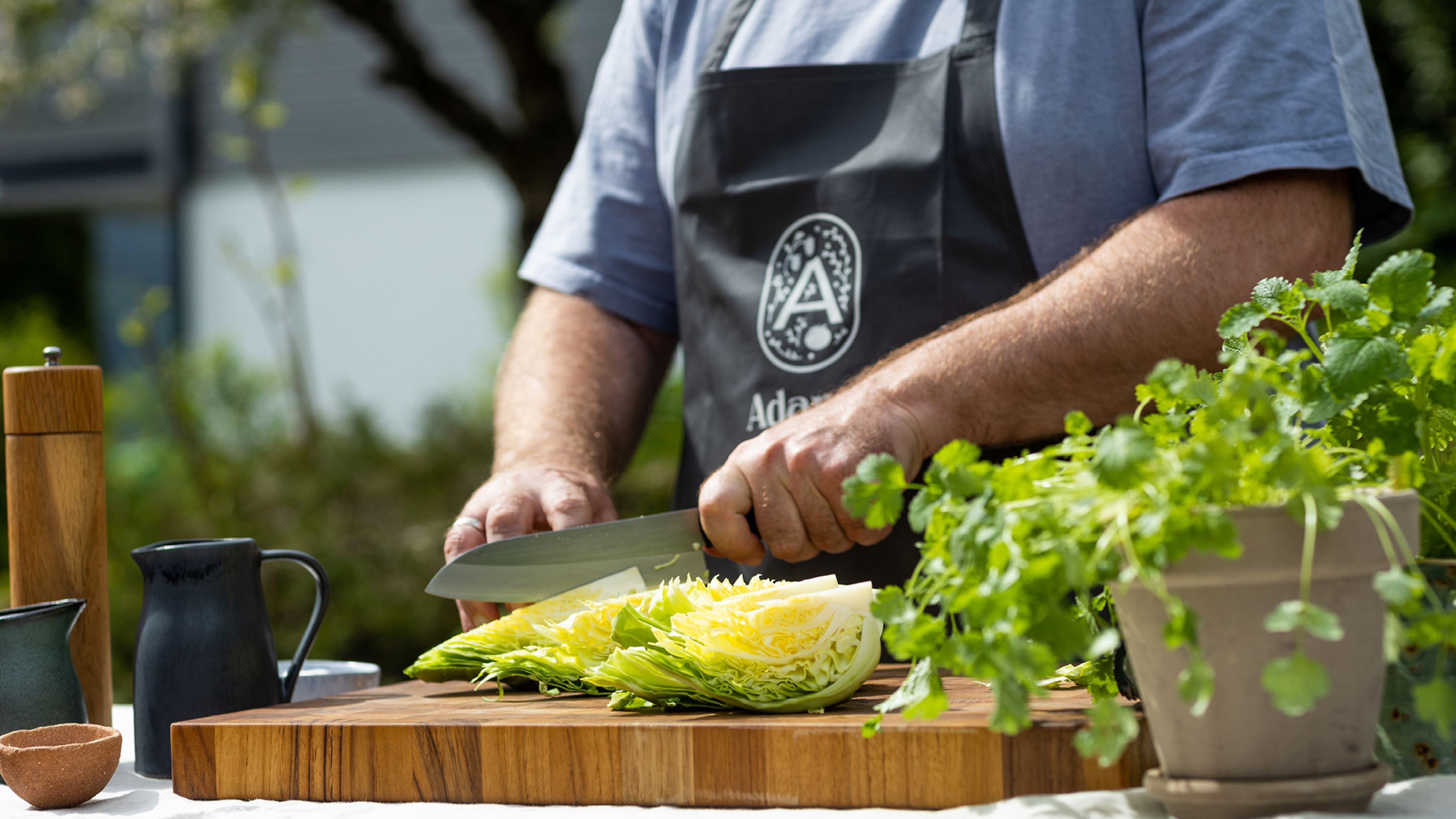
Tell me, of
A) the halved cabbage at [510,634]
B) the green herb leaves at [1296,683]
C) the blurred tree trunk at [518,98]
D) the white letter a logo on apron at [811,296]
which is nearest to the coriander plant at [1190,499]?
the green herb leaves at [1296,683]

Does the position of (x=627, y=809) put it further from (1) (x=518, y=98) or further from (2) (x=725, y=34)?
(1) (x=518, y=98)

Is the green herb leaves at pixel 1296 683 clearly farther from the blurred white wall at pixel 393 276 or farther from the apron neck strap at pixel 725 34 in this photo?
the blurred white wall at pixel 393 276

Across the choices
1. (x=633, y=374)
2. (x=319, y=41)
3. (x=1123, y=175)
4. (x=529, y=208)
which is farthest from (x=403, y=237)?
(x=1123, y=175)

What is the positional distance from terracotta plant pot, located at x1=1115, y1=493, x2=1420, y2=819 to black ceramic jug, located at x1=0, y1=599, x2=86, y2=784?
3.71 feet

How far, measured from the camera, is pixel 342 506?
6.72 m

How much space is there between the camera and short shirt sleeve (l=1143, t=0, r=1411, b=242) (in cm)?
167

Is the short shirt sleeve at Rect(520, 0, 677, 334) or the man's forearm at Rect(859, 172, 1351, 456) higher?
the short shirt sleeve at Rect(520, 0, 677, 334)

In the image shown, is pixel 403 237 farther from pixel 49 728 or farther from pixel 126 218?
pixel 49 728

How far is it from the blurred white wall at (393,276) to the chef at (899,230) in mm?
8833

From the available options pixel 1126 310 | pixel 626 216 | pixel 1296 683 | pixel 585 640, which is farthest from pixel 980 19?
pixel 1296 683

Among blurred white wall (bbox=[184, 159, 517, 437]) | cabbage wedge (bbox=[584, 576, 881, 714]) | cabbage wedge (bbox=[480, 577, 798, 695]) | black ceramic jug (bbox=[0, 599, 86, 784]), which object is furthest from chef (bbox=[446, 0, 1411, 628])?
blurred white wall (bbox=[184, 159, 517, 437])

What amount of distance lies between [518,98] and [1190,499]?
563 cm

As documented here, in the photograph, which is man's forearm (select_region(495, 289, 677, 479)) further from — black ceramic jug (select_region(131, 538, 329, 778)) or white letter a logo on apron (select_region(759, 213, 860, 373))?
black ceramic jug (select_region(131, 538, 329, 778))

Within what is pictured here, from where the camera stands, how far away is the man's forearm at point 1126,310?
5.44 feet
